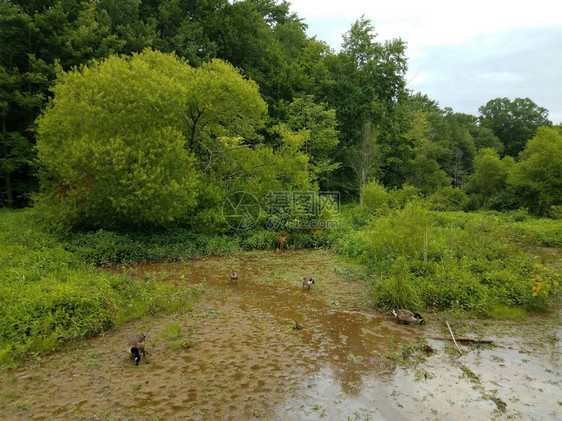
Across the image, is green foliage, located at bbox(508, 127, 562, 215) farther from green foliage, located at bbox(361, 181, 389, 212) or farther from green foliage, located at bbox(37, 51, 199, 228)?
green foliage, located at bbox(37, 51, 199, 228)

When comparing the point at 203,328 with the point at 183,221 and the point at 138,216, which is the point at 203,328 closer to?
the point at 138,216

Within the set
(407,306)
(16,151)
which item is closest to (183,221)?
(407,306)

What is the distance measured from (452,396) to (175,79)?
50.9 feet

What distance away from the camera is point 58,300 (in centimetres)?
773

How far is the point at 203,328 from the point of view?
28.0 ft

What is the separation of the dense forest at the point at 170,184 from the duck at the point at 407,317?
2.39 ft

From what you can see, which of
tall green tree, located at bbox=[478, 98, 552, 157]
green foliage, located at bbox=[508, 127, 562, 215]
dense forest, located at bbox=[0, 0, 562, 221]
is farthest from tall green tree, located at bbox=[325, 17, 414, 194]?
tall green tree, located at bbox=[478, 98, 552, 157]

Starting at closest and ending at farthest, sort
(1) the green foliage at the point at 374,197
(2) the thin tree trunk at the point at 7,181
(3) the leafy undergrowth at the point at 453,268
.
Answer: (3) the leafy undergrowth at the point at 453,268
(2) the thin tree trunk at the point at 7,181
(1) the green foliage at the point at 374,197

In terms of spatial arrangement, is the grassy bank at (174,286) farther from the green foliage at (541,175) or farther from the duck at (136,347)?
the green foliage at (541,175)

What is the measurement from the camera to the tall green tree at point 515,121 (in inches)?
2304

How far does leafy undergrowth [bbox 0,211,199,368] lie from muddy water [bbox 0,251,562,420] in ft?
1.33

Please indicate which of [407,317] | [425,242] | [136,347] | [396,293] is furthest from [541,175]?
[136,347]

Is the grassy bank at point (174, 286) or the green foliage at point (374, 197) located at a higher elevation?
the green foliage at point (374, 197)

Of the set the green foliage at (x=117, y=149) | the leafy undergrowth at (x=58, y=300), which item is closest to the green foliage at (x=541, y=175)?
the green foliage at (x=117, y=149)
